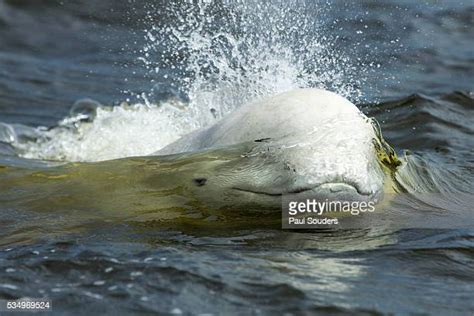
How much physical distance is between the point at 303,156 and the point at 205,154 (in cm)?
50

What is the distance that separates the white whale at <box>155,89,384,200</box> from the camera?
3410 mm

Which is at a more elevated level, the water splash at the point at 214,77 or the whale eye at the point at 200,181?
the water splash at the point at 214,77

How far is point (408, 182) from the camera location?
3.97 metres

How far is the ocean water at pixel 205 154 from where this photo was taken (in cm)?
282

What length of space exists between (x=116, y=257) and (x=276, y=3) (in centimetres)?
409

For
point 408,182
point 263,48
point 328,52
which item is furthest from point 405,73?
point 408,182

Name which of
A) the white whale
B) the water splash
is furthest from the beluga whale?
the water splash

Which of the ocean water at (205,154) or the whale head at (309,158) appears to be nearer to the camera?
the ocean water at (205,154)

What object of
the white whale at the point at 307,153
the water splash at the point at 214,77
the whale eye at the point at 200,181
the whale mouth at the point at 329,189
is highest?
the water splash at the point at 214,77

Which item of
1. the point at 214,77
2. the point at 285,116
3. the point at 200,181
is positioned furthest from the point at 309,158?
the point at 214,77

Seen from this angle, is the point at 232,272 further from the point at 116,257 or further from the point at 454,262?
the point at 454,262

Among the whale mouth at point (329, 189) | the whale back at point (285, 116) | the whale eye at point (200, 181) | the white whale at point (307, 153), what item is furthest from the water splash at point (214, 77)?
the whale mouth at point (329, 189)

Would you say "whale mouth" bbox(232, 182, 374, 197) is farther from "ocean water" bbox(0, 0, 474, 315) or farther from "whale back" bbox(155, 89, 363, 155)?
"whale back" bbox(155, 89, 363, 155)

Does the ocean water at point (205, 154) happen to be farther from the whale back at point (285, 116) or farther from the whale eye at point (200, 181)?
the whale back at point (285, 116)
